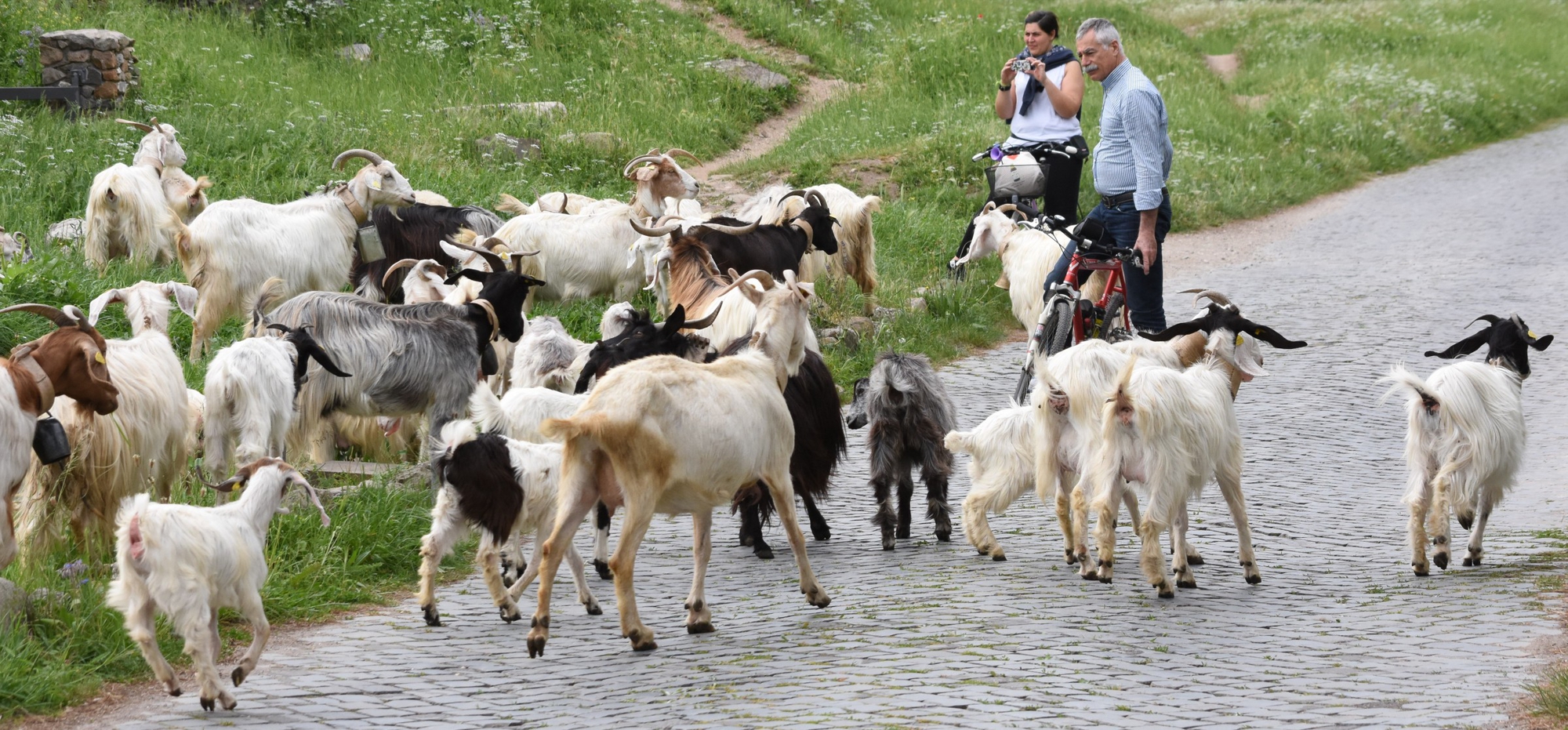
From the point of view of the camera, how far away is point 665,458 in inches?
205

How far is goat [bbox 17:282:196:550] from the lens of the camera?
5.88 meters

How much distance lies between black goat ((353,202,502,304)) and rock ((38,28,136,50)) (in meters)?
5.53

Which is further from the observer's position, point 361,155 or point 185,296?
point 361,155

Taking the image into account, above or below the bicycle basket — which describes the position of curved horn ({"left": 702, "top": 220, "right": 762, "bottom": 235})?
below

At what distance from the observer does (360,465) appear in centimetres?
744

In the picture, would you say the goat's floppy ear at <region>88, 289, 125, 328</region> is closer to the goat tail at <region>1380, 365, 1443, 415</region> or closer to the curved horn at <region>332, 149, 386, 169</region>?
the curved horn at <region>332, 149, 386, 169</region>

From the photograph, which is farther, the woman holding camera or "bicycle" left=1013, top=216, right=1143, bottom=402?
the woman holding camera

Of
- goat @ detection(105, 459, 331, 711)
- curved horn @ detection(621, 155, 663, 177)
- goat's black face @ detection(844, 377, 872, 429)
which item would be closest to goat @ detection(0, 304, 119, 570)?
goat @ detection(105, 459, 331, 711)

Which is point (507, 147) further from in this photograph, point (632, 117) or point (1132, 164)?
point (1132, 164)

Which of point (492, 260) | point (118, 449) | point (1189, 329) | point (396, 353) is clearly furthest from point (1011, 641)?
point (492, 260)

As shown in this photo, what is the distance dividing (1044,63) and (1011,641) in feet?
19.3

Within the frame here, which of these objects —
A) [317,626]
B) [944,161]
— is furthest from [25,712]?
[944,161]

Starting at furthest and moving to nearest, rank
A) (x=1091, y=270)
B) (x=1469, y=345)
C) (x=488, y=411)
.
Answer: (x=1091, y=270) → (x=1469, y=345) → (x=488, y=411)

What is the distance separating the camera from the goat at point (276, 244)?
8.80 meters
